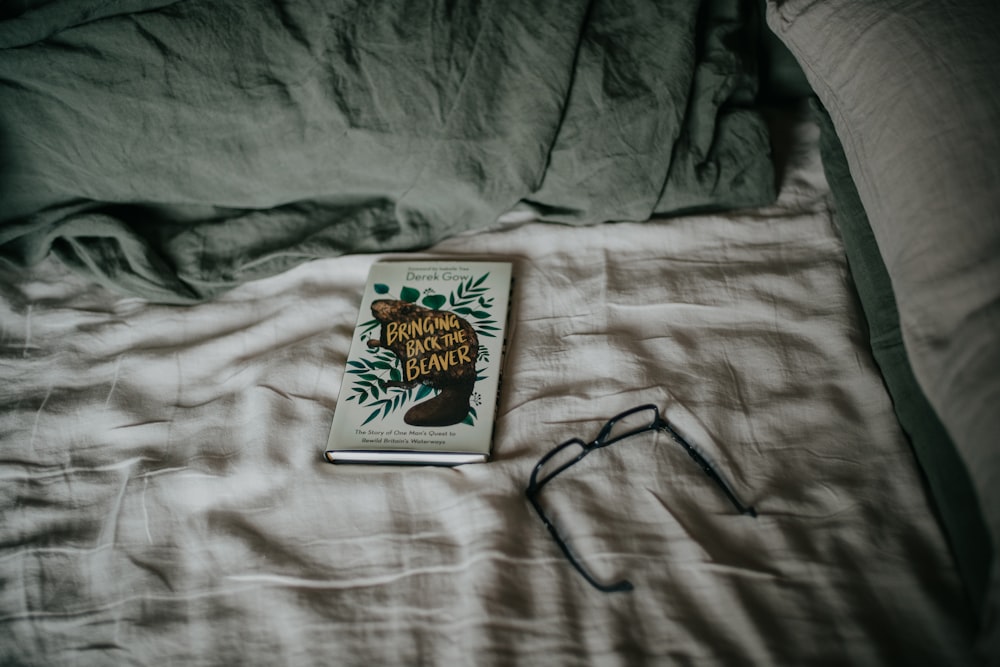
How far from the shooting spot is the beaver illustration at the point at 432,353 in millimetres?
667

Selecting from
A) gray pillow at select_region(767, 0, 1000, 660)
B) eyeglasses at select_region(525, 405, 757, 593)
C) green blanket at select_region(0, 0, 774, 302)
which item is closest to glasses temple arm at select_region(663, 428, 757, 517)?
eyeglasses at select_region(525, 405, 757, 593)

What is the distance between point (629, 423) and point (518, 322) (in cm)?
18

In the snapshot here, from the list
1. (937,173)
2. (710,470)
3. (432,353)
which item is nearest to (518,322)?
(432,353)

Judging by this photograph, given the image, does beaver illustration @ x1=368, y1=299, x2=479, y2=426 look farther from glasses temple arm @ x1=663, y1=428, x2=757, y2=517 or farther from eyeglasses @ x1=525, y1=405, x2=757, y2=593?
glasses temple arm @ x1=663, y1=428, x2=757, y2=517

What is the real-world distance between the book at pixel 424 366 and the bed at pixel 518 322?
21 millimetres

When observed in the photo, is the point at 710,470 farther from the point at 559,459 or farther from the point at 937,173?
the point at 937,173

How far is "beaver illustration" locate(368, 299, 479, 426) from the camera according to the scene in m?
0.67

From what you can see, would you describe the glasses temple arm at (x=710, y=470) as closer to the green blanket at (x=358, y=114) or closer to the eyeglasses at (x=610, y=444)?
the eyeglasses at (x=610, y=444)

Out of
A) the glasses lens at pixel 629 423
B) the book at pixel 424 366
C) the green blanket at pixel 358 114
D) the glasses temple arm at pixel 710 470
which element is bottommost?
the glasses temple arm at pixel 710 470

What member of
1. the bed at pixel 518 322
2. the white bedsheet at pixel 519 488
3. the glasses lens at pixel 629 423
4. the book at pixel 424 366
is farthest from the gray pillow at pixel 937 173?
the book at pixel 424 366

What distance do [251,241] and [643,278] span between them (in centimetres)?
48

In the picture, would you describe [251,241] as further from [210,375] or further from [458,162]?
[458,162]

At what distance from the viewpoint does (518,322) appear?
736 mm

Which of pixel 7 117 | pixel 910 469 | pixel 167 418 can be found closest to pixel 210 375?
pixel 167 418
